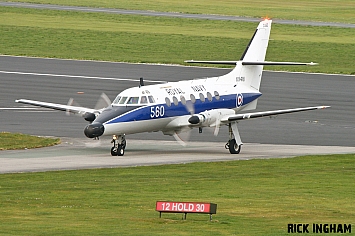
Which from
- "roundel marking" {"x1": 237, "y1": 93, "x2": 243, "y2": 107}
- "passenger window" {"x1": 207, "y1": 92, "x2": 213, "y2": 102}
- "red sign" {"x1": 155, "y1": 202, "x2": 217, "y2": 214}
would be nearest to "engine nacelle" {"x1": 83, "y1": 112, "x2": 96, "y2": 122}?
"passenger window" {"x1": 207, "y1": 92, "x2": 213, "y2": 102}

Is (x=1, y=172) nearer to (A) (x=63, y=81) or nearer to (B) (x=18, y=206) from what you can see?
(B) (x=18, y=206)

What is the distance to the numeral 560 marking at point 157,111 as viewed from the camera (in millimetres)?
43562

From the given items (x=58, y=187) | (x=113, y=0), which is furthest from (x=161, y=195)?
(x=113, y=0)

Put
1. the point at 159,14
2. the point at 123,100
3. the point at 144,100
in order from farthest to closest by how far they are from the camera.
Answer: the point at 159,14, the point at 144,100, the point at 123,100

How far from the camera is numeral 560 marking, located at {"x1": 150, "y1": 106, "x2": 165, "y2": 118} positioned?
43.6 meters

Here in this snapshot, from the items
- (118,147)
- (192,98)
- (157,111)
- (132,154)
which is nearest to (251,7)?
(192,98)

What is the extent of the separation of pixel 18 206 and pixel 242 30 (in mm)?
85654

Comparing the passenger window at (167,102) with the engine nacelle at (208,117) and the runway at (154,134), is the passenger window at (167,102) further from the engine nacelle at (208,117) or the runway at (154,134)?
the runway at (154,134)

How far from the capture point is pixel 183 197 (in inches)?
1185

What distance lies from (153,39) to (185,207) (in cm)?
7716

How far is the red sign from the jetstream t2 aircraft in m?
16.9

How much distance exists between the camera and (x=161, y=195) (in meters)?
30.6

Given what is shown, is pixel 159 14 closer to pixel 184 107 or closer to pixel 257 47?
pixel 257 47

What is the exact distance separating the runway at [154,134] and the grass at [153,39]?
6.30 m
